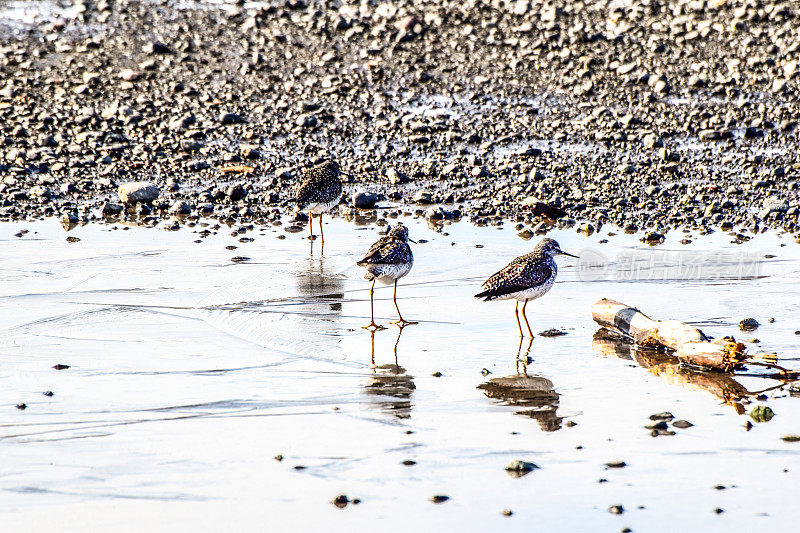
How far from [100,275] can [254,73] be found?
9414mm

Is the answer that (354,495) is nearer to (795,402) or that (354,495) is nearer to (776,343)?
(795,402)

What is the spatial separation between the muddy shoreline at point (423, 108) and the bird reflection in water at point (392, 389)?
16.8ft

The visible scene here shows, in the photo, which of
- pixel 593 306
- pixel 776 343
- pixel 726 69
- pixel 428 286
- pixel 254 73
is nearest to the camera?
pixel 776 343

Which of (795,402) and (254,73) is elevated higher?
(254,73)

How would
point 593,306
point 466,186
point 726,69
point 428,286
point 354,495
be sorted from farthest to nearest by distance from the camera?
point 726,69 → point 466,186 → point 428,286 → point 593,306 → point 354,495

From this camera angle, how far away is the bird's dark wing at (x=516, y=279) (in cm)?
933

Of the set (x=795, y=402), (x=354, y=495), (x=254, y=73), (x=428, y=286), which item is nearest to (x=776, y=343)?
(x=795, y=402)

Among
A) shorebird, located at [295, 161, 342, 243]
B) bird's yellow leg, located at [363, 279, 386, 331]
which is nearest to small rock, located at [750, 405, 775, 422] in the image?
bird's yellow leg, located at [363, 279, 386, 331]

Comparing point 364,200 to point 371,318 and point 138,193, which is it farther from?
point 371,318

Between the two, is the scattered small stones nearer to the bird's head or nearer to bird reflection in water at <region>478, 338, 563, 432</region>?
bird reflection in water at <region>478, 338, 563, 432</region>

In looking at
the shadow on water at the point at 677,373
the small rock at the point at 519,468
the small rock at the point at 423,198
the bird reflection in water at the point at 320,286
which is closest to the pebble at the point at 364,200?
the small rock at the point at 423,198

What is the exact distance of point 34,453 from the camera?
6680 mm

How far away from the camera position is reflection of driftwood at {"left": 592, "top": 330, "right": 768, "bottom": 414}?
770 cm

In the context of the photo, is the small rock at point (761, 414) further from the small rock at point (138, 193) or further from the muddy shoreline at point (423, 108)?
the small rock at point (138, 193)
